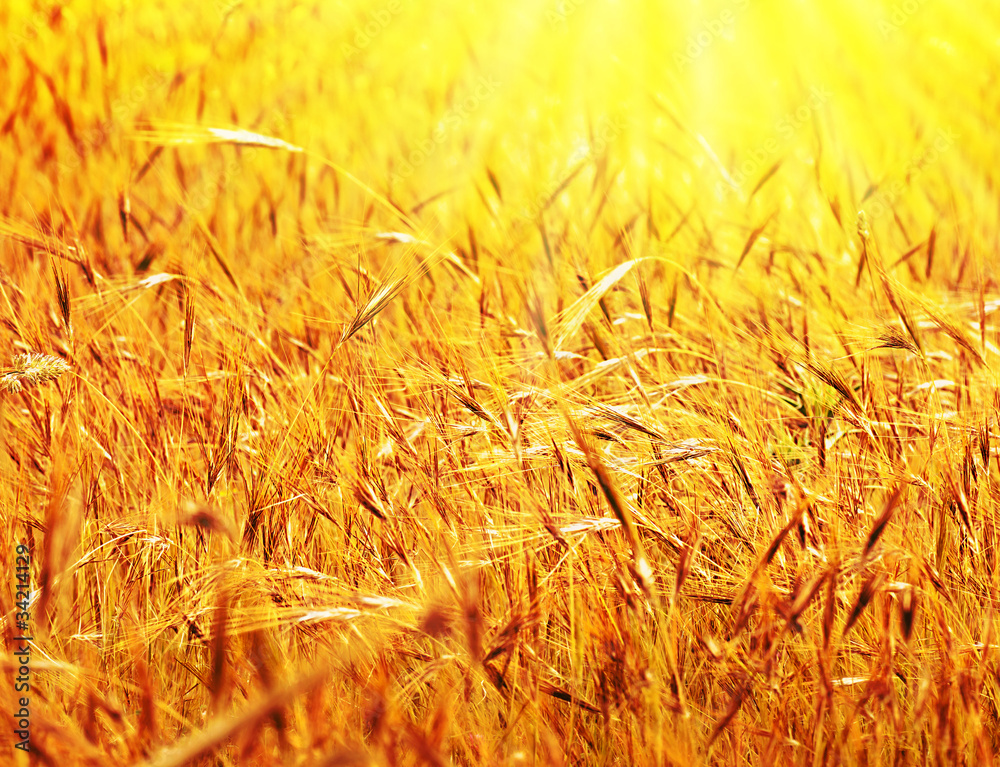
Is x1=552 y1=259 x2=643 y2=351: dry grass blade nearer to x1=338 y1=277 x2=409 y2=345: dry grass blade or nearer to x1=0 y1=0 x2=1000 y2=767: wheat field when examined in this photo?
x1=0 y1=0 x2=1000 y2=767: wheat field

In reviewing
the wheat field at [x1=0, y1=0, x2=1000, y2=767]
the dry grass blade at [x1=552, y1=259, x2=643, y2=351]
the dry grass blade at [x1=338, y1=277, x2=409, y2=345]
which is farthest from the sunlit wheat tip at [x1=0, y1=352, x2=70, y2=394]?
the dry grass blade at [x1=552, y1=259, x2=643, y2=351]

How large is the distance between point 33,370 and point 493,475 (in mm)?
527

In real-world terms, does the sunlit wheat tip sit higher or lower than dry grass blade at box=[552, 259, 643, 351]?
lower

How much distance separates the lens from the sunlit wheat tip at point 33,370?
0.90 meters

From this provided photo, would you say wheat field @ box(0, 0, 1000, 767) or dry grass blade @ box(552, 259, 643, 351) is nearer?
wheat field @ box(0, 0, 1000, 767)

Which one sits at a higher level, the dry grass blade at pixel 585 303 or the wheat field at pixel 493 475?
the dry grass blade at pixel 585 303

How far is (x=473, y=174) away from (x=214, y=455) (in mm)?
1043

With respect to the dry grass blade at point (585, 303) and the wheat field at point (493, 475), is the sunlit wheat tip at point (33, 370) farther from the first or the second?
the dry grass blade at point (585, 303)

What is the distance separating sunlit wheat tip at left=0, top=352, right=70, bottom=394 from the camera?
0.90 meters

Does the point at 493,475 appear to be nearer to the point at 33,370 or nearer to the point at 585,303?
the point at 585,303

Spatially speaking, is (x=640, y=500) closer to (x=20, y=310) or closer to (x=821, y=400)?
(x=821, y=400)

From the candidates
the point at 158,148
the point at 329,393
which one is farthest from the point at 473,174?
the point at 329,393

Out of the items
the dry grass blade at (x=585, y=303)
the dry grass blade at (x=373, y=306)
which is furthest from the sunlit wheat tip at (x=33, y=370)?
the dry grass blade at (x=585, y=303)

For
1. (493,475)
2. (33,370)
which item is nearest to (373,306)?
(493,475)
